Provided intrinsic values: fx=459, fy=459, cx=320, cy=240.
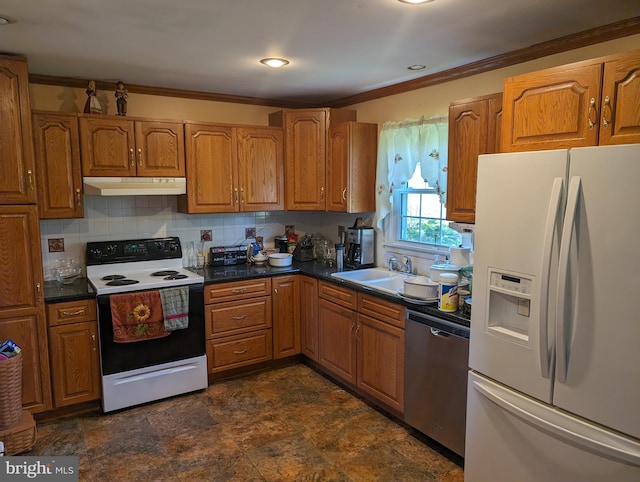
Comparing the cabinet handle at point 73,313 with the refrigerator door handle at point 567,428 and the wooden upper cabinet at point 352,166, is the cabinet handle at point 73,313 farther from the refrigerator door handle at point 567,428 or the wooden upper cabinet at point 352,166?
the refrigerator door handle at point 567,428

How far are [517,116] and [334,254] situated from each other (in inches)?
94.5

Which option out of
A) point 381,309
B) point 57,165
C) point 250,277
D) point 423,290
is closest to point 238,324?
point 250,277

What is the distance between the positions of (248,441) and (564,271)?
2.11 metres

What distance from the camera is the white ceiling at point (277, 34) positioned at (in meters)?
2.06

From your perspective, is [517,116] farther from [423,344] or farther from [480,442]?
[480,442]

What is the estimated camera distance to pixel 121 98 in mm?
3434

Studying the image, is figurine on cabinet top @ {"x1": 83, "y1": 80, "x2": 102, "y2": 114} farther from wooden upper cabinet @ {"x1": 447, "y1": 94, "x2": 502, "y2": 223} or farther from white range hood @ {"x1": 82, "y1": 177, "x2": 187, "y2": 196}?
A: wooden upper cabinet @ {"x1": 447, "y1": 94, "x2": 502, "y2": 223}

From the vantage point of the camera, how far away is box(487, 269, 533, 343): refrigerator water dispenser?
6.31ft

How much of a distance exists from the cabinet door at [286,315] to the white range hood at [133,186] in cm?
109

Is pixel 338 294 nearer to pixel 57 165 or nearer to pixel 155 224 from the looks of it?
pixel 155 224

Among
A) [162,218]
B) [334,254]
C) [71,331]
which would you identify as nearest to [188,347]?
[71,331]

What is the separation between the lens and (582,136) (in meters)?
1.91

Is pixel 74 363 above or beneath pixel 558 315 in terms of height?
beneath

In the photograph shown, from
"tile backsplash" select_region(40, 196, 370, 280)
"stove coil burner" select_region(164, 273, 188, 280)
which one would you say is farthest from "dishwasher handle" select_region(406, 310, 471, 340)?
"stove coil burner" select_region(164, 273, 188, 280)
